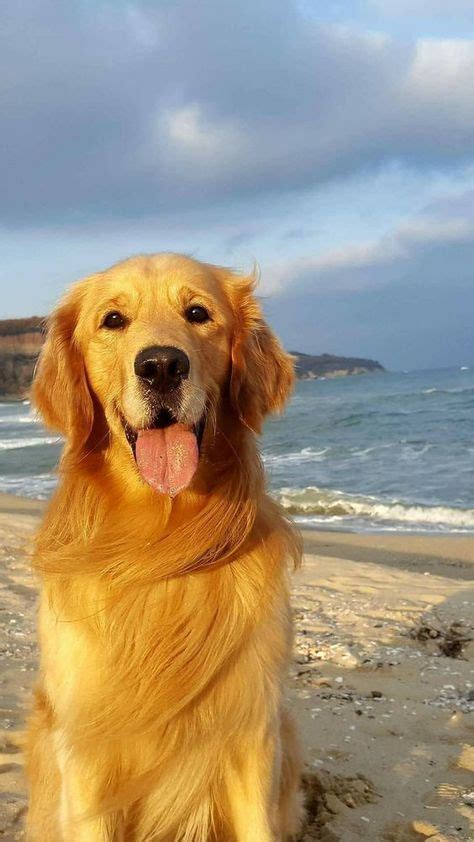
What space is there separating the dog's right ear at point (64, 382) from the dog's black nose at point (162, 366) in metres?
0.39

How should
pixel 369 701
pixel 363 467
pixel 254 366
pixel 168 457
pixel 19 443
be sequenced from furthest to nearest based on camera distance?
pixel 19 443, pixel 363 467, pixel 369 701, pixel 254 366, pixel 168 457

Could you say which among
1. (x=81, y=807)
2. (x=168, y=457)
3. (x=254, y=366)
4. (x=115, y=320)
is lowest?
(x=81, y=807)

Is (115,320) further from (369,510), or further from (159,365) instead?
(369,510)

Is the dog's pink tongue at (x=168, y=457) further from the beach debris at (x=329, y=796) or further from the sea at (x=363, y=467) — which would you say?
the beach debris at (x=329, y=796)

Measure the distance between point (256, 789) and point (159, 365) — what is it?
4.91ft

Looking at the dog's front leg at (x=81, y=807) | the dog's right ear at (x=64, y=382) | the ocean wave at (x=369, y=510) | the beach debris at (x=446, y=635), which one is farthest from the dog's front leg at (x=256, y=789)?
the ocean wave at (x=369, y=510)

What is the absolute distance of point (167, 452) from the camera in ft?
9.25

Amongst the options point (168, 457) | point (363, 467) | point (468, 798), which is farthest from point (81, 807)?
point (363, 467)

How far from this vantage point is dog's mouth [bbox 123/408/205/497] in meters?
2.76

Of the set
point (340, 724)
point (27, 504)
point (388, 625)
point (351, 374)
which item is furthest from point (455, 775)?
point (351, 374)

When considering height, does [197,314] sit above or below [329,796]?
above

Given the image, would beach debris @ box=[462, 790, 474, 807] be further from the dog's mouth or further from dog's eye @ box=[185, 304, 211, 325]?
dog's eye @ box=[185, 304, 211, 325]

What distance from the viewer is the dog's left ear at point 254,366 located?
3.04 metres

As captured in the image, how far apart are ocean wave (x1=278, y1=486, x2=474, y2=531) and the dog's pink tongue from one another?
974 centimetres
